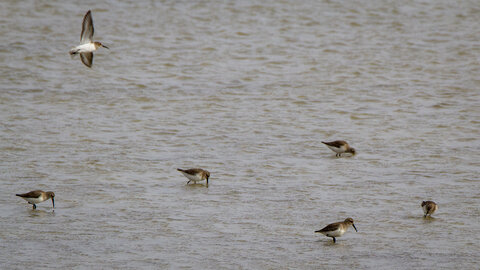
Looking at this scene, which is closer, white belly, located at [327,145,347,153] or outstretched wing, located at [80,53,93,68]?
outstretched wing, located at [80,53,93,68]

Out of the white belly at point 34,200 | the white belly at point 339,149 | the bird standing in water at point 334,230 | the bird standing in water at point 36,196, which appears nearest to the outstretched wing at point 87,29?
the bird standing in water at point 36,196

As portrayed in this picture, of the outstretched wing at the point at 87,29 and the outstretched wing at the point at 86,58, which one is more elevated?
the outstretched wing at the point at 87,29

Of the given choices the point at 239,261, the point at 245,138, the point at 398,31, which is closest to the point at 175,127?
the point at 245,138

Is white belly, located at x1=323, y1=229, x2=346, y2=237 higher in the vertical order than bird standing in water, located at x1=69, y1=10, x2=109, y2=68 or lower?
lower

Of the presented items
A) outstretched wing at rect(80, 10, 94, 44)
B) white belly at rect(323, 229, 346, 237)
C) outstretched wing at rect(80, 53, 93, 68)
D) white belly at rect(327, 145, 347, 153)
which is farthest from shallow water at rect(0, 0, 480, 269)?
outstretched wing at rect(80, 10, 94, 44)

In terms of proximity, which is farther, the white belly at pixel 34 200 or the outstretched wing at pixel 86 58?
the outstretched wing at pixel 86 58

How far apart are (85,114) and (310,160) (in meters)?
5.24

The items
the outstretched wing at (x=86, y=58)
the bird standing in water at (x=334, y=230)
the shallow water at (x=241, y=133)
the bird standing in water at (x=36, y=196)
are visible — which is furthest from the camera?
the outstretched wing at (x=86, y=58)

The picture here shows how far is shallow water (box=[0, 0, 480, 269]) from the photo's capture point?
999 centimetres

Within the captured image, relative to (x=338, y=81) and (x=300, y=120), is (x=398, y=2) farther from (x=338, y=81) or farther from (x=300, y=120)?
(x=300, y=120)

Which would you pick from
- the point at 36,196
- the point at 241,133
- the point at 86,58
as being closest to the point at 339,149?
the point at 241,133

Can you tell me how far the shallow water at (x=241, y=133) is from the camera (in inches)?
393

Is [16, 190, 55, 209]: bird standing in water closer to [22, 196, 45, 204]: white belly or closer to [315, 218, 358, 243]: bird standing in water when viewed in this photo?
[22, 196, 45, 204]: white belly

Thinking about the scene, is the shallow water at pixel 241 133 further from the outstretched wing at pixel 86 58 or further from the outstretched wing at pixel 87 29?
the outstretched wing at pixel 87 29
